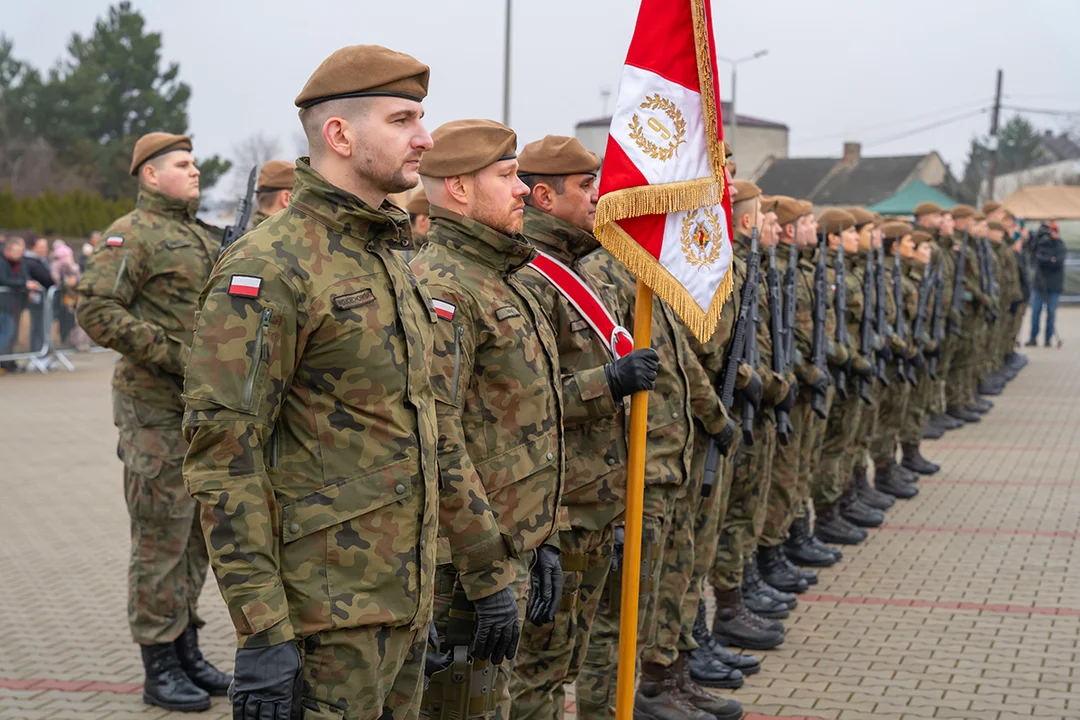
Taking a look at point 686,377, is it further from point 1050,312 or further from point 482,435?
point 1050,312

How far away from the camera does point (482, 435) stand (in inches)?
154

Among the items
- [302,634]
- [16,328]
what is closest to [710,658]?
[302,634]

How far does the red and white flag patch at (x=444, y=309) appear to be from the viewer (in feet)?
12.4

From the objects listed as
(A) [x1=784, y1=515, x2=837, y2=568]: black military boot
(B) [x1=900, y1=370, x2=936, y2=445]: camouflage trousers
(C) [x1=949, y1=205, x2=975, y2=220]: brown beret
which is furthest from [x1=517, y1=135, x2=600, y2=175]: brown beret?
(C) [x1=949, y1=205, x2=975, y2=220]: brown beret

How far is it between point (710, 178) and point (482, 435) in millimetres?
1439

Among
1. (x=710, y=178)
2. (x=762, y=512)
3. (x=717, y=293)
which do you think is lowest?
(x=762, y=512)

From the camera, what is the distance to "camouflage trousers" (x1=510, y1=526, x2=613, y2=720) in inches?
173

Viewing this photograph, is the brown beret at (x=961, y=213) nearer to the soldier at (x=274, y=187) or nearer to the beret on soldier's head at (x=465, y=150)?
the soldier at (x=274, y=187)

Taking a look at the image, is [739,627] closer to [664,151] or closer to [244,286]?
[664,151]

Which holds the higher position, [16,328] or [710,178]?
[710,178]

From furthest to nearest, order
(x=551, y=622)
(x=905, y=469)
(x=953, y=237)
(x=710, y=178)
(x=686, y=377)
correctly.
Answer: (x=953, y=237)
(x=905, y=469)
(x=686, y=377)
(x=710, y=178)
(x=551, y=622)

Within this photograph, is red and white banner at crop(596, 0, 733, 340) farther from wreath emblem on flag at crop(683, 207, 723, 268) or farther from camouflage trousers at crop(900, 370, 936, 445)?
camouflage trousers at crop(900, 370, 936, 445)

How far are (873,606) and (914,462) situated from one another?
15.9 feet

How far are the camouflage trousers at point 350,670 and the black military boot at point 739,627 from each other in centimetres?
397
